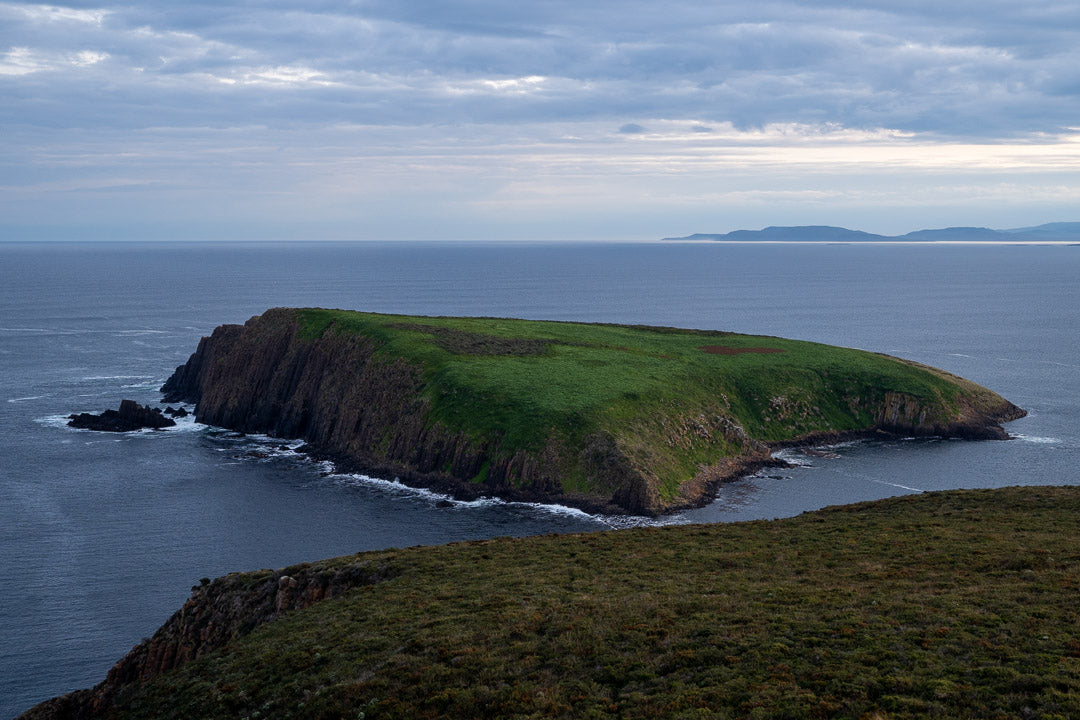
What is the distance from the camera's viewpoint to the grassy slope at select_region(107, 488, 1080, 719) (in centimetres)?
2830

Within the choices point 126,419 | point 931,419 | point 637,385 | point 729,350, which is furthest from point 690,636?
point 126,419

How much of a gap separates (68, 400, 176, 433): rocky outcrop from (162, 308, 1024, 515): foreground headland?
690 centimetres

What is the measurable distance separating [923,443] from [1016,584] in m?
77.7

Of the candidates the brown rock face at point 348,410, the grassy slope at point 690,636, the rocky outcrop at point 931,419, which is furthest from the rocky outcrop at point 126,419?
the rocky outcrop at point 931,419

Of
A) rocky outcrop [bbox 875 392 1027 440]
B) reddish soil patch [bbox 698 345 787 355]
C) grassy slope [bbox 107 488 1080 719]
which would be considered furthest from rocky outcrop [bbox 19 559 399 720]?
rocky outcrop [bbox 875 392 1027 440]

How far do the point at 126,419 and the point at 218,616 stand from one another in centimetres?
7856

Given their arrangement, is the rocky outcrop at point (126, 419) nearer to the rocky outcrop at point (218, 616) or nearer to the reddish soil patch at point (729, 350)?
the rocky outcrop at point (218, 616)

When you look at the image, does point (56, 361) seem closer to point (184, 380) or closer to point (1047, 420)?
point (184, 380)

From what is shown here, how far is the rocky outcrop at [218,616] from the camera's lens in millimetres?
43219

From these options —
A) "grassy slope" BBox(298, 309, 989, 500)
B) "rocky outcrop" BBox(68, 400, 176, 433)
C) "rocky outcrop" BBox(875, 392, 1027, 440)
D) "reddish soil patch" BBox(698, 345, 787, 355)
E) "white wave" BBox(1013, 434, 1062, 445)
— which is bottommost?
"rocky outcrop" BBox(68, 400, 176, 433)

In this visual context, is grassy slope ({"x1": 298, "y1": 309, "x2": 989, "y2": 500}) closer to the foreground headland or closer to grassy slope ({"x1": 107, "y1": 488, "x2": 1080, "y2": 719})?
the foreground headland

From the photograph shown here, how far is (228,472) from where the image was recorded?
313ft

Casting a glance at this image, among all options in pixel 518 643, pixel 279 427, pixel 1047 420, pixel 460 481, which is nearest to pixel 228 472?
pixel 279 427

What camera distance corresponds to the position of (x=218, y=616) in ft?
155
